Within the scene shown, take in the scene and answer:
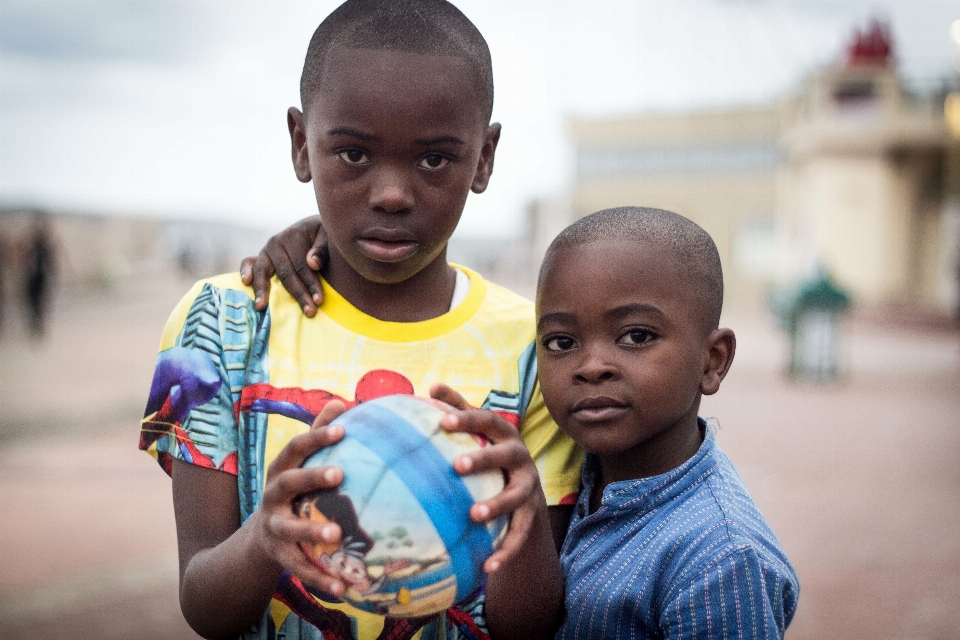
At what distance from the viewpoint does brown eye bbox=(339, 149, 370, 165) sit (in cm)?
185

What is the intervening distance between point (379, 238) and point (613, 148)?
3736cm

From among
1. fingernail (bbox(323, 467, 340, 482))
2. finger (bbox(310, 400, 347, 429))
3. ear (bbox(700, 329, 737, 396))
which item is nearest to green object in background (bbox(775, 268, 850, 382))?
ear (bbox(700, 329, 737, 396))

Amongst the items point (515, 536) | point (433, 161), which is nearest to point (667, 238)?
point (433, 161)

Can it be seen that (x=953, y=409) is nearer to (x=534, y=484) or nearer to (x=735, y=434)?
(x=735, y=434)

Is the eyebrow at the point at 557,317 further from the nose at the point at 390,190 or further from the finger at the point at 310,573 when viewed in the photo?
the finger at the point at 310,573

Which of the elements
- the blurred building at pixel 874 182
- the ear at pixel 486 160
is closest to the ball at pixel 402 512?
the ear at pixel 486 160

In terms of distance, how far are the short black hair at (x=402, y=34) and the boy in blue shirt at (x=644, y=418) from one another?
1.38ft

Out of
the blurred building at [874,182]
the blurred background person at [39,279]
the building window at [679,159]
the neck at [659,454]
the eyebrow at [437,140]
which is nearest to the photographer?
the eyebrow at [437,140]

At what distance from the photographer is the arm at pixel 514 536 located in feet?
5.16

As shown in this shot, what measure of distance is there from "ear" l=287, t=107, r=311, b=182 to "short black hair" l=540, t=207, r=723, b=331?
559 millimetres

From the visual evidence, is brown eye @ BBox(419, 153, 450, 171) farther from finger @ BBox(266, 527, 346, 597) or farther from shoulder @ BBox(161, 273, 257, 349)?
finger @ BBox(266, 527, 346, 597)

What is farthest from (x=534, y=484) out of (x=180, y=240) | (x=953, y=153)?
(x=180, y=240)

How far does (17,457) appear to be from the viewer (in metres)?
8.73

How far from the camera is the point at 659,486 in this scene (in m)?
1.98
